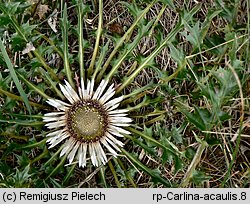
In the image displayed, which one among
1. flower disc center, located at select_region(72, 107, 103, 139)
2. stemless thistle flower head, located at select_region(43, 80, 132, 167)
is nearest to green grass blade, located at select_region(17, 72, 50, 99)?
stemless thistle flower head, located at select_region(43, 80, 132, 167)

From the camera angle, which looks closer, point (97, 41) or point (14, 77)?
point (14, 77)

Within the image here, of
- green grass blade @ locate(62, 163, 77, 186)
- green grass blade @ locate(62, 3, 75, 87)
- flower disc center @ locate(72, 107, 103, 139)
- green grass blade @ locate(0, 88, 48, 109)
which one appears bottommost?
green grass blade @ locate(62, 163, 77, 186)

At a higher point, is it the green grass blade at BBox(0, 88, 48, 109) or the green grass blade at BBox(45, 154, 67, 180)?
the green grass blade at BBox(0, 88, 48, 109)

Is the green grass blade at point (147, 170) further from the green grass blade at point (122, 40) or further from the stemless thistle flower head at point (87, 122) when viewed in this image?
the green grass blade at point (122, 40)

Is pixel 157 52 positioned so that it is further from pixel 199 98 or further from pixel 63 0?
pixel 63 0

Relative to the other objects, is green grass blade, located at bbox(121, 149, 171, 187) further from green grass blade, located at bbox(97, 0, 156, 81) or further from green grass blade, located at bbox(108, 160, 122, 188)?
green grass blade, located at bbox(97, 0, 156, 81)

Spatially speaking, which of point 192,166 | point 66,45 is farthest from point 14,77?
point 192,166

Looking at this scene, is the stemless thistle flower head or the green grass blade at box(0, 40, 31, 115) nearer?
the green grass blade at box(0, 40, 31, 115)

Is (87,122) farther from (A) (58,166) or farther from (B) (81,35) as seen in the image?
(B) (81,35)

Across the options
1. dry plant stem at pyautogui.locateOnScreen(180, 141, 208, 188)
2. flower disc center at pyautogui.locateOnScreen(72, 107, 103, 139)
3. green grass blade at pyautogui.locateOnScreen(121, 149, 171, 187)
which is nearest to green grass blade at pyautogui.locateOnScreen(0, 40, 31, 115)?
flower disc center at pyautogui.locateOnScreen(72, 107, 103, 139)
